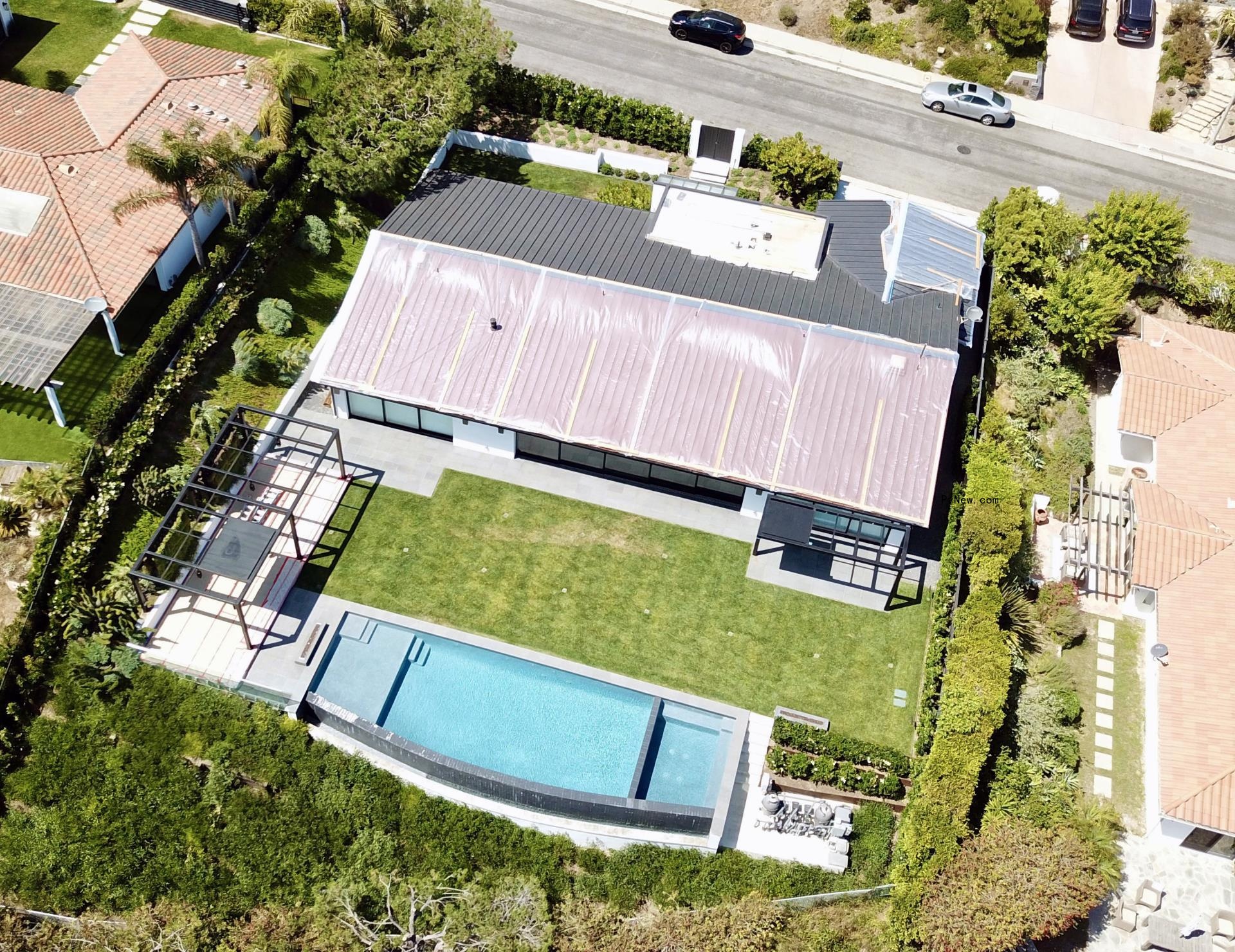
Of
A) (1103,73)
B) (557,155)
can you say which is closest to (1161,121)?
(1103,73)

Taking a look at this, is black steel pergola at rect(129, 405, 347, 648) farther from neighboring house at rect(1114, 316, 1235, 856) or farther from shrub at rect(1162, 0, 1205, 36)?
shrub at rect(1162, 0, 1205, 36)

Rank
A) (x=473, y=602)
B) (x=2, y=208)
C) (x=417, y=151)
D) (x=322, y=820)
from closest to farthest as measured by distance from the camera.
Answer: (x=322, y=820) → (x=473, y=602) → (x=2, y=208) → (x=417, y=151)

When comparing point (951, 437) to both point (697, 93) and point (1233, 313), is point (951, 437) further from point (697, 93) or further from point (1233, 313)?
point (697, 93)

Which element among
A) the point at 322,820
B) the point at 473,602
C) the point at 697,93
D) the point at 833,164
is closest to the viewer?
the point at 322,820

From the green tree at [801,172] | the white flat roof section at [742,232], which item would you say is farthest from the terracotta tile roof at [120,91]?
the green tree at [801,172]

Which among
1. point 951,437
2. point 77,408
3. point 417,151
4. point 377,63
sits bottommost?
point 951,437

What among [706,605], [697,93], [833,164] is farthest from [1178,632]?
[697,93]
